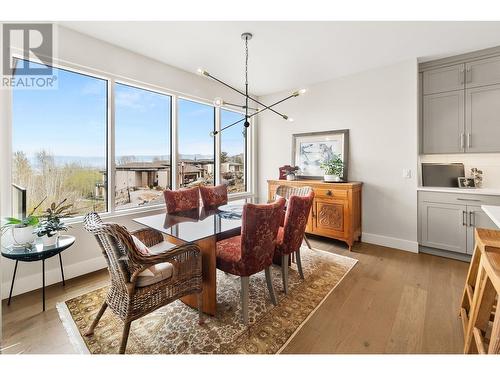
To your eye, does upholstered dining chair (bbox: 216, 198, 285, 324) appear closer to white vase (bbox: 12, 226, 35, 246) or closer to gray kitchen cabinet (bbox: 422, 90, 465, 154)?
white vase (bbox: 12, 226, 35, 246)

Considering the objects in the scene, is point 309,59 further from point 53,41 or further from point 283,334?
point 283,334

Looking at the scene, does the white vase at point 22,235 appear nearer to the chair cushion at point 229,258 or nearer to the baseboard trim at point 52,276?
the baseboard trim at point 52,276

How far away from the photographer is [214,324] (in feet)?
5.98

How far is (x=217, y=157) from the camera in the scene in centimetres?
429

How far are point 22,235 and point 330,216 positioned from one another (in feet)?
11.6

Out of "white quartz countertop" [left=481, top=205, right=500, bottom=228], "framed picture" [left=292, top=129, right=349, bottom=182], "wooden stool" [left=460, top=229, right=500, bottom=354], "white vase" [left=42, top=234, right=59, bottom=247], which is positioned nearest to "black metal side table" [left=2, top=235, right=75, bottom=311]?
"white vase" [left=42, top=234, right=59, bottom=247]

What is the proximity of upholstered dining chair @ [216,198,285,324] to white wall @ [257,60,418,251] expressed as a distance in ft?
8.06

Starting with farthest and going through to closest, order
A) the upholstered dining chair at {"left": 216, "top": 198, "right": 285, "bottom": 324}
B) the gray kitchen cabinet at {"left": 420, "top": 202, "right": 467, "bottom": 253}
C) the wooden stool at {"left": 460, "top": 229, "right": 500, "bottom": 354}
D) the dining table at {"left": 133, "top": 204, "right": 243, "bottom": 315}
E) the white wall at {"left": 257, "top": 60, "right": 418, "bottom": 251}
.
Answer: the white wall at {"left": 257, "top": 60, "right": 418, "bottom": 251} < the gray kitchen cabinet at {"left": 420, "top": 202, "right": 467, "bottom": 253} < the dining table at {"left": 133, "top": 204, "right": 243, "bottom": 315} < the upholstered dining chair at {"left": 216, "top": 198, "right": 285, "bottom": 324} < the wooden stool at {"left": 460, "top": 229, "right": 500, "bottom": 354}

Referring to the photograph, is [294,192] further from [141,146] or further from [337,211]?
[141,146]

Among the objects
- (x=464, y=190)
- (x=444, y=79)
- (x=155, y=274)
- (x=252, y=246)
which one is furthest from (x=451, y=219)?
(x=155, y=274)

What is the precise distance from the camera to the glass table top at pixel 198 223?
6.07ft

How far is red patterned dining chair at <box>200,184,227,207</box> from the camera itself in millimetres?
3150

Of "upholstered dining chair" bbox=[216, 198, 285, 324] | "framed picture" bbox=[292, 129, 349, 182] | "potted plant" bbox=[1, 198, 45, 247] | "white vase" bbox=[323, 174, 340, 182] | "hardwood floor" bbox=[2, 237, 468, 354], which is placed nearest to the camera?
"hardwood floor" bbox=[2, 237, 468, 354]

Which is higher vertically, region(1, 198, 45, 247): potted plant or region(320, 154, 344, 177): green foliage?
region(320, 154, 344, 177): green foliage
